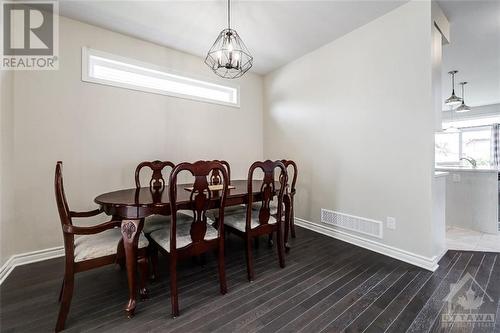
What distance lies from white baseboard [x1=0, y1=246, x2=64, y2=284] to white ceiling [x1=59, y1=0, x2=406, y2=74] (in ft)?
8.60

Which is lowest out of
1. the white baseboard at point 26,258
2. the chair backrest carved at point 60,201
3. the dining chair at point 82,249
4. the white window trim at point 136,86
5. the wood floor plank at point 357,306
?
the wood floor plank at point 357,306

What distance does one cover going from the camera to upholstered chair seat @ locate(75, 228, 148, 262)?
147 cm

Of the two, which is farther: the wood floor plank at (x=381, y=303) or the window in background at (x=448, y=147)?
the window in background at (x=448, y=147)

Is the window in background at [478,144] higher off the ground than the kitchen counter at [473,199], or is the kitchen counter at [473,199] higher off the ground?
the window in background at [478,144]

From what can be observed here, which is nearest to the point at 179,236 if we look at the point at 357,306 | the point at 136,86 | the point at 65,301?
the point at 65,301

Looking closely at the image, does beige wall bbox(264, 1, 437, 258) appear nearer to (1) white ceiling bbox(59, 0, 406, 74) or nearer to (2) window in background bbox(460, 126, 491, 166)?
(1) white ceiling bbox(59, 0, 406, 74)

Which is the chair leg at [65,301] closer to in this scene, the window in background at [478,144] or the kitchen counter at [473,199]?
the kitchen counter at [473,199]

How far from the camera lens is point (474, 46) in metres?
3.15

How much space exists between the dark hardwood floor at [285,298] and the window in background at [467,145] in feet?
19.8

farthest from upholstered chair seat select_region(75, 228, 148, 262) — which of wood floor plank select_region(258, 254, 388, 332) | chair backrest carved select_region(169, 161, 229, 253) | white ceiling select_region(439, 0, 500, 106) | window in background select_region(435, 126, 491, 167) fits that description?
window in background select_region(435, 126, 491, 167)

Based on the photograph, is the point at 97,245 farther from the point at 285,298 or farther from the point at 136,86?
the point at 136,86

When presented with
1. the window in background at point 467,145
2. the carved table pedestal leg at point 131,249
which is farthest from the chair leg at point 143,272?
the window in background at point 467,145

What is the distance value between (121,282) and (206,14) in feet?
9.40

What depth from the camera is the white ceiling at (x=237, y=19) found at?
232 cm
